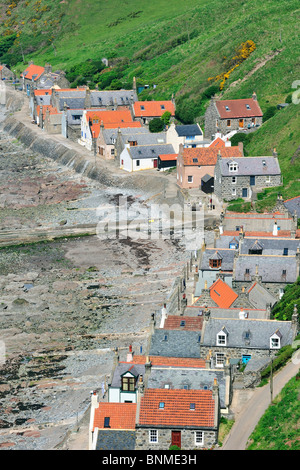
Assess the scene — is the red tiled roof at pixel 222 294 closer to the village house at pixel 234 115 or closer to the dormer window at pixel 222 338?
the dormer window at pixel 222 338

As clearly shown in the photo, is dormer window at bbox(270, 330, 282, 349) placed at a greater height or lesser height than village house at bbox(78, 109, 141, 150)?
lesser

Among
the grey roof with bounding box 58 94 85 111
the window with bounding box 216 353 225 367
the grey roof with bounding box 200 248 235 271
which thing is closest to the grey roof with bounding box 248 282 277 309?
the grey roof with bounding box 200 248 235 271

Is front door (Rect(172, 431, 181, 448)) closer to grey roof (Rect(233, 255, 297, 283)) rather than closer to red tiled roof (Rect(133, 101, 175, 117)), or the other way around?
grey roof (Rect(233, 255, 297, 283))

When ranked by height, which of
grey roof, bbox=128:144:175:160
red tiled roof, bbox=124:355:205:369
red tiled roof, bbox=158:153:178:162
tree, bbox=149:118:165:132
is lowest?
red tiled roof, bbox=124:355:205:369

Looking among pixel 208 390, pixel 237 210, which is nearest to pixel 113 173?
pixel 237 210

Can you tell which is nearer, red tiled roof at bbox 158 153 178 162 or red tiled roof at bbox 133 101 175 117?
red tiled roof at bbox 158 153 178 162

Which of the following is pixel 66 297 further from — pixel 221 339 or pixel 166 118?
pixel 166 118
